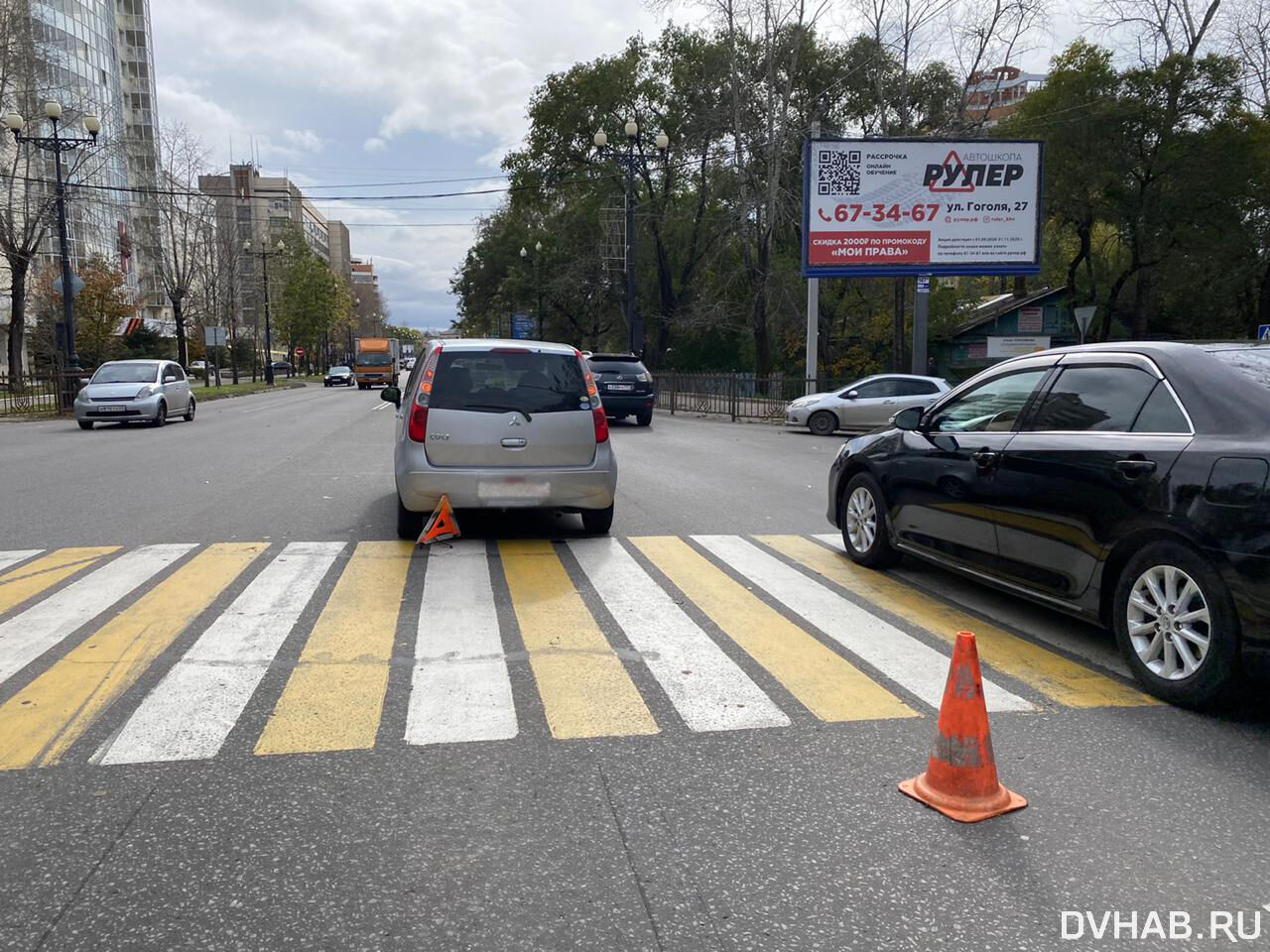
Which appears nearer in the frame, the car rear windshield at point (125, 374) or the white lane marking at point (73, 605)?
the white lane marking at point (73, 605)

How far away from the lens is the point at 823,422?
2244cm

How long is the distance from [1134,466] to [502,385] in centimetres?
483

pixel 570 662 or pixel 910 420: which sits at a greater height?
pixel 910 420

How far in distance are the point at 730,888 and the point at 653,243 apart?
4536 centimetres

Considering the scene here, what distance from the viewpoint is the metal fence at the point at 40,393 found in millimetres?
26891

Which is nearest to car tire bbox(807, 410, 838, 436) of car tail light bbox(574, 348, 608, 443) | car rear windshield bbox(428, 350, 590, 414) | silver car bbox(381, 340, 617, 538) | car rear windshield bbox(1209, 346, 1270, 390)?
car tail light bbox(574, 348, 608, 443)

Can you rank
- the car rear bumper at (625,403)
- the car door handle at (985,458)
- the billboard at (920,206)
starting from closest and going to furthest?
the car door handle at (985,458) → the car rear bumper at (625,403) → the billboard at (920,206)

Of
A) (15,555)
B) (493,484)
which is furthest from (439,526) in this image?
(15,555)

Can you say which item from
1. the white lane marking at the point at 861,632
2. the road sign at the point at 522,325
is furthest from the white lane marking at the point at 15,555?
the road sign at the point at 522,325

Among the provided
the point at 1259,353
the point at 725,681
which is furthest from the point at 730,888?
the point at 1259,353

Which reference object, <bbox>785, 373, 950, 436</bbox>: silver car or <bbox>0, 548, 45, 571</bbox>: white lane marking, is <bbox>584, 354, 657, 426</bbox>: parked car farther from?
<bbox>0, 548, 45, 571</bbox>: white lane marking

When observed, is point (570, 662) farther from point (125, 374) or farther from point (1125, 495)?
point (125, 374)

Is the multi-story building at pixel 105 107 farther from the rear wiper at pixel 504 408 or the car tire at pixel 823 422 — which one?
the rear wiper at pixel 504 408

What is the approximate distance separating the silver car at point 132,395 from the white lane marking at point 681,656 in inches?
707
